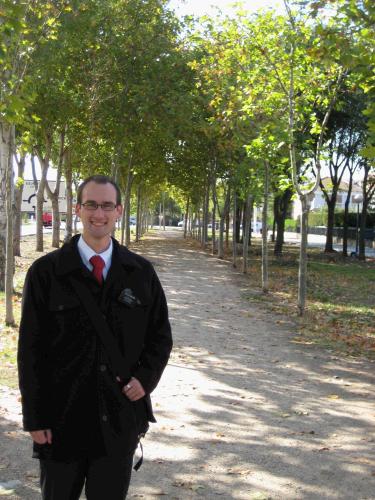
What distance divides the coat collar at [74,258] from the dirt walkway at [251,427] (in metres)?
2.12

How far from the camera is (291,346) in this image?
10.1 meters

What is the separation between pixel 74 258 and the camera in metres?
2.93

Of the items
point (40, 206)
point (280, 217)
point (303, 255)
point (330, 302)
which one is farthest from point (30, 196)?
point (303, 255)

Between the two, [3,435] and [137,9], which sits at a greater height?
[137,9]

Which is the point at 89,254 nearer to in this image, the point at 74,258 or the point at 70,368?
the point at 74,258

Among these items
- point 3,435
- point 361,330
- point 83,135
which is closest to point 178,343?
point 361,330

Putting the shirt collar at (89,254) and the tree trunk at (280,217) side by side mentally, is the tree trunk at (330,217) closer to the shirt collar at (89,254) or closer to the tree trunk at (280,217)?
the tree trunk at (280,217)

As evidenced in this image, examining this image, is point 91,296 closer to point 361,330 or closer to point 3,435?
point 3,435

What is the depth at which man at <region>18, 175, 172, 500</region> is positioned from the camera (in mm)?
2818

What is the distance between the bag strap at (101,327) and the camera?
9.29 ft

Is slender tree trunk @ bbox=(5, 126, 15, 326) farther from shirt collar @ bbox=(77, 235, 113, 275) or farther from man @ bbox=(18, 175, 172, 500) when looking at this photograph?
man @ bbox=(18, 175, 172, 500)

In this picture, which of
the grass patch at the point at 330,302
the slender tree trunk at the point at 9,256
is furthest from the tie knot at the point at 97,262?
the slender tree trunk at the point at 9,256

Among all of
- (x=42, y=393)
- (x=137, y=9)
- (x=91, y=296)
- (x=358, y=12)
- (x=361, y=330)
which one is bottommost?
(x=361, y=330)

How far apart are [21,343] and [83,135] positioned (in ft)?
79.9
